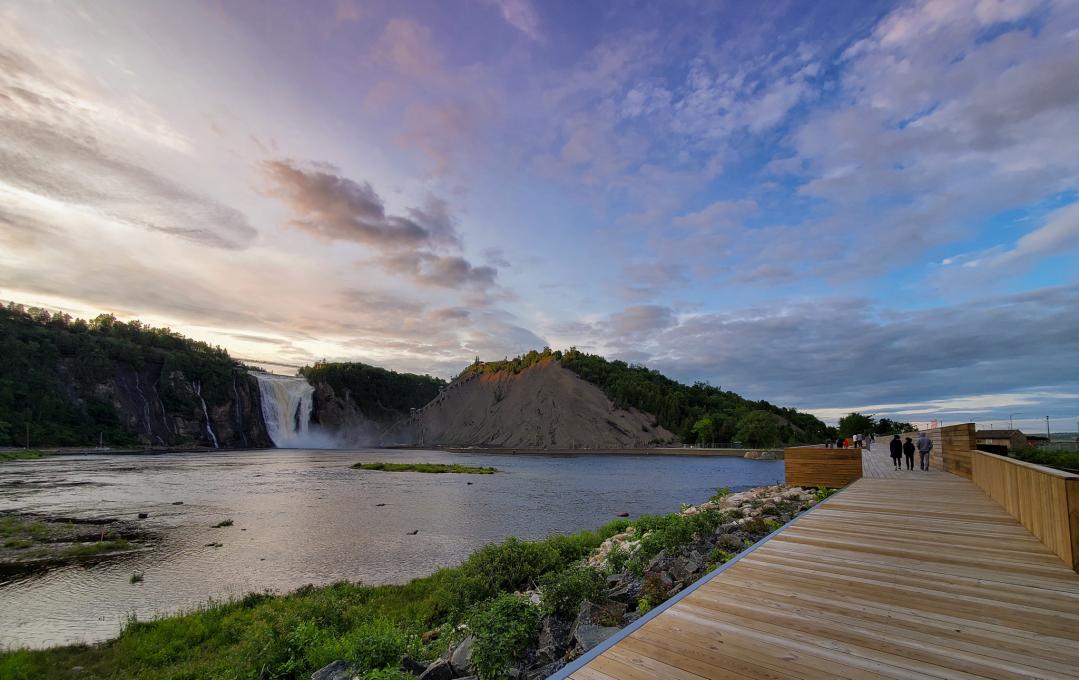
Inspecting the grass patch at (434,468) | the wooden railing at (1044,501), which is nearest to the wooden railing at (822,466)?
the wooden railing at (1044,501)

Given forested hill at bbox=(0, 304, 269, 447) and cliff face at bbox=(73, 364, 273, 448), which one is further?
cliff face at bbox=(73, 364, 273, 448)

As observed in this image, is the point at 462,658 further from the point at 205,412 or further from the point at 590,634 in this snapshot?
the point at 205,412

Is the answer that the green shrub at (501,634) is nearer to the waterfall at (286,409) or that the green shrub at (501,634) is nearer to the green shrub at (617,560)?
the green shrub at (617,560)

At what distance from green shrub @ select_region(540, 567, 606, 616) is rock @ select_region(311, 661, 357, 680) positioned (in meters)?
2.43

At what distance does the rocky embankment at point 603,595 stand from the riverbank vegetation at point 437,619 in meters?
0.02

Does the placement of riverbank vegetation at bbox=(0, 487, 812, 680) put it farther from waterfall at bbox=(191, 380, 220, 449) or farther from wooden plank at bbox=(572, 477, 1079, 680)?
waterfall at bbox=(191, 380, 220, 449)

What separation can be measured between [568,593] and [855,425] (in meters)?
109

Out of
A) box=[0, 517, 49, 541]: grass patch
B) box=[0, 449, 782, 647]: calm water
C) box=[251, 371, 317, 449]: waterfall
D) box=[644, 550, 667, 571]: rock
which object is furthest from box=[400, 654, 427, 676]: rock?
box=[251, 371, 317, 449]: waterfall

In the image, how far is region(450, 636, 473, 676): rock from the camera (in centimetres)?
548

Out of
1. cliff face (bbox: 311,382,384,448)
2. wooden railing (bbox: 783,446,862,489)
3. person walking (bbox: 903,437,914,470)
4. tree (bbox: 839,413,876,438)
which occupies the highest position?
tree (bbox: 839,413,876,438)

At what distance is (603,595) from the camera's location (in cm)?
696

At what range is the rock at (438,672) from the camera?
5.30 m

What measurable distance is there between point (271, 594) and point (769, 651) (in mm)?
12292

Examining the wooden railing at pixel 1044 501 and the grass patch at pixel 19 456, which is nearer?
the wooden railing at pixel 1044 501
